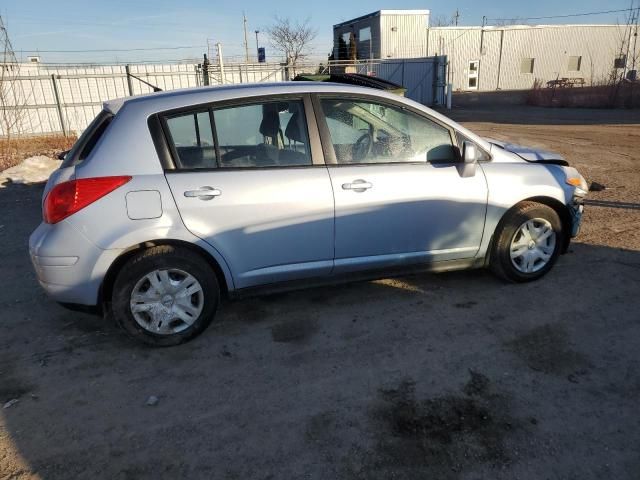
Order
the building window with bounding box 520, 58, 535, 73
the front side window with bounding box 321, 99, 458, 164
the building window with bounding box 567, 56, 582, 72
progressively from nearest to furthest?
the front side window with bounding box 321, 99, 458, 164
the building window with bounding box 520, 58, 535, 73
the building window with bounding box 567, 56, 582, 72

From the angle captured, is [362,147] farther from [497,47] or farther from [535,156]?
[497,47]

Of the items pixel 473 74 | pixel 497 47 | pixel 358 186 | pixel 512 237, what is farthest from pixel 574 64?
pixel 358 186

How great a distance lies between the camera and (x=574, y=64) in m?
44.0

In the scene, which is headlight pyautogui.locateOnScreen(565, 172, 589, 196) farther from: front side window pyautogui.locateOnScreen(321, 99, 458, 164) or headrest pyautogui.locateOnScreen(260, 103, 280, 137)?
headrest pyautogui.locateOnScreen(260, 103, 280, 137)

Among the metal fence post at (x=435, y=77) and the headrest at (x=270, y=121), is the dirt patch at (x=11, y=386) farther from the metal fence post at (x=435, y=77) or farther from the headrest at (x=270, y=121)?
the metal fence post at (x=435, y=77)

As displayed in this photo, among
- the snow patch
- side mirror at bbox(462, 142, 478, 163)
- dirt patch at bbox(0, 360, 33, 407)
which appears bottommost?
dirt patch at bbox(0, 360, 33, 407)

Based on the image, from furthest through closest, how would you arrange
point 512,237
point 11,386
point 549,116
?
point 549,116, point 512,237, point 11,386

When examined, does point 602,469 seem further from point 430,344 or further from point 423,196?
point 423,196

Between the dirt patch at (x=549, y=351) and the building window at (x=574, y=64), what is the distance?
48.2 metres

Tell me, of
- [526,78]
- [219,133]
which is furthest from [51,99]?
[526,78]

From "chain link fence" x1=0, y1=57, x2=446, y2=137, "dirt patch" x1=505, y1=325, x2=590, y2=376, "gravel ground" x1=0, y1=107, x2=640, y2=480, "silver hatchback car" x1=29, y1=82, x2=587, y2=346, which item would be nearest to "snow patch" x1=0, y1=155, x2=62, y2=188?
"chain link fence" x1=0, y1=57, x2=446, y2=137

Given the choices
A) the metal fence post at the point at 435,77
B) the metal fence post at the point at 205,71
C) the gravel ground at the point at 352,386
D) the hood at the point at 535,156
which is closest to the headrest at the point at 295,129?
the gravel ground at the point at 352,386

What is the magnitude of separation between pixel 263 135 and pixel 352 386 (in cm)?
185

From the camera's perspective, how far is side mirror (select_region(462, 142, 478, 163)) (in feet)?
12.1
